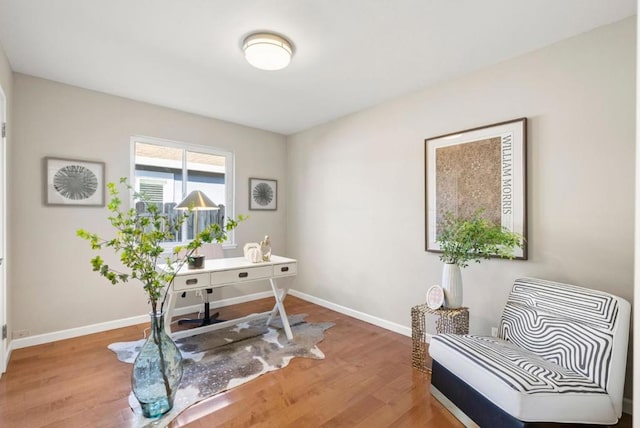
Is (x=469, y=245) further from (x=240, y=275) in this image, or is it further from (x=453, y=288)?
(x=240, y=275)

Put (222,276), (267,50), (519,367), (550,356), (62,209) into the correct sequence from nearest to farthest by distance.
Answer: (519,367) → (550,356) → (267,50) → (222,276) → (62,209)

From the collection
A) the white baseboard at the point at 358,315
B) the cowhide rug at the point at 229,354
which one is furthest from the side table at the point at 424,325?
the cowhide rug at the point at 229,354

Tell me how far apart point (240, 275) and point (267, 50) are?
1.87m

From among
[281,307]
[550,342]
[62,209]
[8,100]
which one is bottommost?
[281,307]

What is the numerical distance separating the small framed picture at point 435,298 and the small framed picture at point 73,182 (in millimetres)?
3381

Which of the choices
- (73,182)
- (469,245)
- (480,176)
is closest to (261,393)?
(469,245)

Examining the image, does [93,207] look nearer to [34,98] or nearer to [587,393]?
[34,98]

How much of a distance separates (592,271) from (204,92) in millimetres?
3699

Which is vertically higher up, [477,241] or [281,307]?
[477,241]

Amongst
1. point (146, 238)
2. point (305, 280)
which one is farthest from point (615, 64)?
point (305, 280)

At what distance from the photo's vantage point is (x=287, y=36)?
214 centimetres

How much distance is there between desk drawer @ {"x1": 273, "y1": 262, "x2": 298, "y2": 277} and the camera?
2.93 metres

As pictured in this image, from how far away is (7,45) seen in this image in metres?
2.28

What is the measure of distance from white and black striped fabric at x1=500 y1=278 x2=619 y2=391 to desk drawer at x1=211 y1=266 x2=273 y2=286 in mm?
2009
